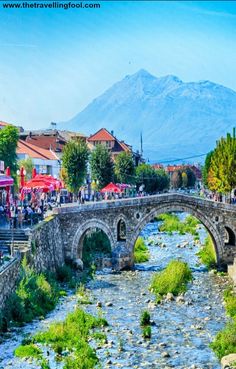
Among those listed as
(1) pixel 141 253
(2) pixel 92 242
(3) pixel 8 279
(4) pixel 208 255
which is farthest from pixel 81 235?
(3) pixel 8 279

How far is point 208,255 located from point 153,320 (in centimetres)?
2117

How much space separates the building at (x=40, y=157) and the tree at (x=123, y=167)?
23.6 feet

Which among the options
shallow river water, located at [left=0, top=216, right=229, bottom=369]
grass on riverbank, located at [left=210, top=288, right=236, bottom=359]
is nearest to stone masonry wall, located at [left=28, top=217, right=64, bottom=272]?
shallow river water, located at [left=0, top=216, right=229, bottom=369]

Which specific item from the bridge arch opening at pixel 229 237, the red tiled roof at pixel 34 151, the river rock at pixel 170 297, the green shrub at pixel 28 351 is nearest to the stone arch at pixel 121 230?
the bridge arch opening at pixel 229 237

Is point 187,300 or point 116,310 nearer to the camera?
point 116,310

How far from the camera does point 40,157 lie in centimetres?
8956

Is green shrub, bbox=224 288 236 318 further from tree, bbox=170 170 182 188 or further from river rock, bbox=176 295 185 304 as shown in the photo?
tree, bbox=170 170 182 188

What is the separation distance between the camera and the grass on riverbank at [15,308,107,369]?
1113 inches

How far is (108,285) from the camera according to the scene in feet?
151

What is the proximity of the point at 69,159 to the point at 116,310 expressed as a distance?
3001cm

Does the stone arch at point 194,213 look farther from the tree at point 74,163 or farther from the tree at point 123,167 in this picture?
the tree at point 123,167

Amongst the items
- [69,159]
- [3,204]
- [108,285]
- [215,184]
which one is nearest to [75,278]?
[108,285]

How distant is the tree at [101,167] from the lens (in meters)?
76.8

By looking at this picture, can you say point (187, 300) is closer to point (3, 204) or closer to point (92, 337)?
point (92, 337)
